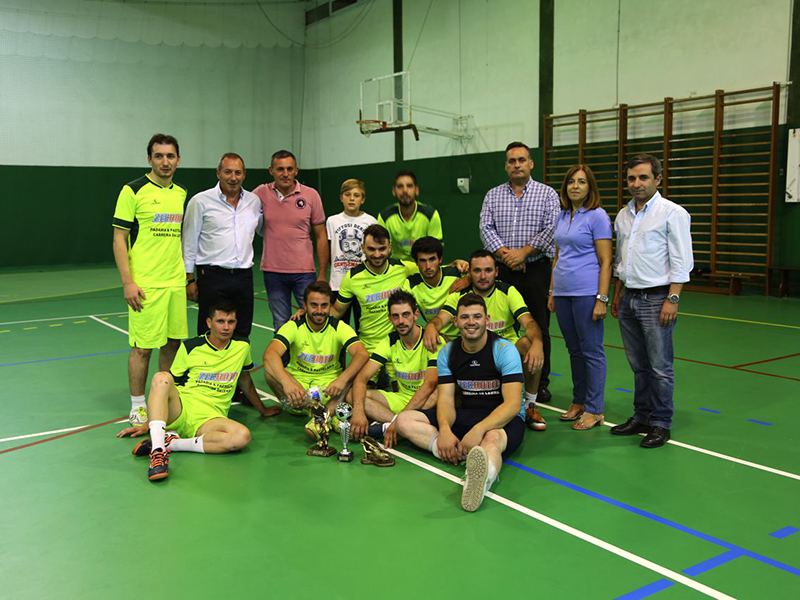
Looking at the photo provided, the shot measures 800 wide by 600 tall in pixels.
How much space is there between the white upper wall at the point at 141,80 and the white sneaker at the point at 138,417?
14.8 meters

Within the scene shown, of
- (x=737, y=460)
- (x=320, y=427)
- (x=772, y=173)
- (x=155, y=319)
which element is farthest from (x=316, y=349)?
(x=772, y=173)

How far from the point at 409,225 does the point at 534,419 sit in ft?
6.38

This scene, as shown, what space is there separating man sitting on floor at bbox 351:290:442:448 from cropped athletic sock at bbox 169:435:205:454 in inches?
39.8

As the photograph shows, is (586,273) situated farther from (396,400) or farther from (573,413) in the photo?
(396,400)

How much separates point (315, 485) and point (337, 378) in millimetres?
1207

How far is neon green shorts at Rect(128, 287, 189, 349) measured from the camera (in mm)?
5090

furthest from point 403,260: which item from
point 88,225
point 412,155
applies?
point 88,225

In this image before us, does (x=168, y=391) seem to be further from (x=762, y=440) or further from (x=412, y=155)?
(x=412, y=155)

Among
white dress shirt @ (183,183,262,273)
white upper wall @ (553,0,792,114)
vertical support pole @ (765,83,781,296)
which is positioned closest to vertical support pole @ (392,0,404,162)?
white upper wall @ (553,0,792,114)

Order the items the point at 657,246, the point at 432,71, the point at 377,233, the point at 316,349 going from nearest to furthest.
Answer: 1. the point at 657,246
2. the point at 316,349
3. the point at 377,233
4. the point at 432,71

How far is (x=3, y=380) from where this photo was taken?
6.58 meters

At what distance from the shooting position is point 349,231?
20.2 ft

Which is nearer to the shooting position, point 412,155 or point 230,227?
point 230,227

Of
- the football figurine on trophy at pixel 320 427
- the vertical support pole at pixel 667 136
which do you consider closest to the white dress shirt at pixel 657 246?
the football figurine on trophy at pixel 320 427
